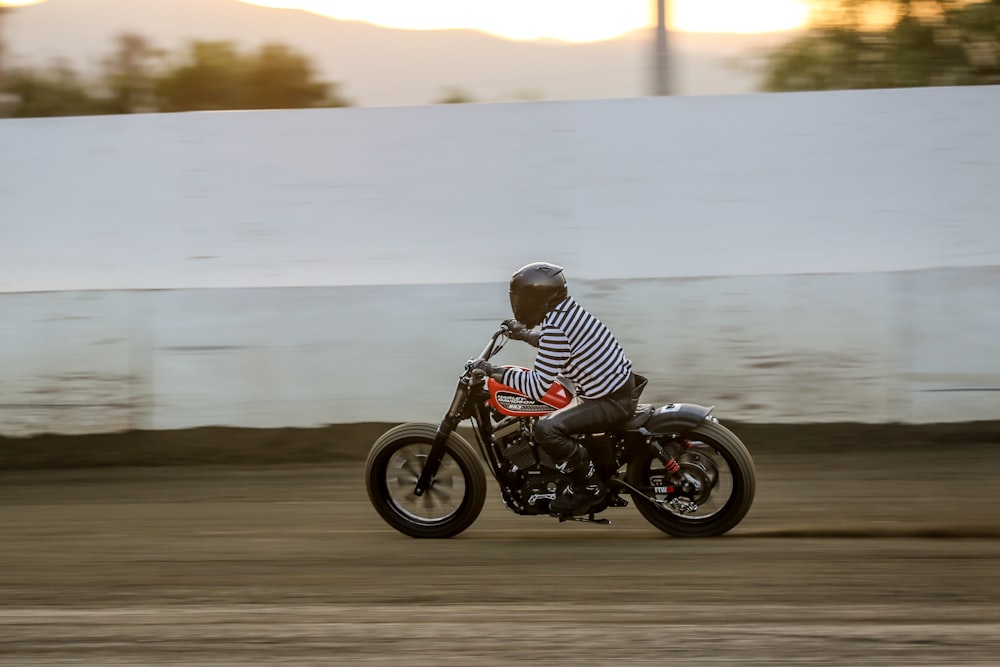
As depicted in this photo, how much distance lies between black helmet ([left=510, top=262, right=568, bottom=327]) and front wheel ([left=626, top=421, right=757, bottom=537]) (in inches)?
42.6

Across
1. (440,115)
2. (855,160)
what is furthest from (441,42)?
(855,160)

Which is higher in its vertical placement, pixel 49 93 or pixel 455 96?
pixel 49 93

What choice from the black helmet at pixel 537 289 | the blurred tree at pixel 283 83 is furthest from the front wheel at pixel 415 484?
the blurred tree at pixel 283 83

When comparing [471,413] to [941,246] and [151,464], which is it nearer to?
[151,464]

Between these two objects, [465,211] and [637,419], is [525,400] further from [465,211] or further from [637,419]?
[465,211]

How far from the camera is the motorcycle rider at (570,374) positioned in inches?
293

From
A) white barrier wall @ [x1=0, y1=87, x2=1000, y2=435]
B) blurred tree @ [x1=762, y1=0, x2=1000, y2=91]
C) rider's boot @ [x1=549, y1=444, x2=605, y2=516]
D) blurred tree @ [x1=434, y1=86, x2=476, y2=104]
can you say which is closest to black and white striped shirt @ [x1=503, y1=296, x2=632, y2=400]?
rider's boot @ [x1=549, y1=444, x2=605, y2=516]

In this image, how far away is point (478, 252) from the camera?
12453mm

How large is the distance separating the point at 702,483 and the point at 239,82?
9126mm

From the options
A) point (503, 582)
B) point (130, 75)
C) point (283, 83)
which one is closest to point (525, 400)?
point (503, 582)

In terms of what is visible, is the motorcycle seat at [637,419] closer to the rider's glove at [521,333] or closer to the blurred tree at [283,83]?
the rider's glove at [521,333]

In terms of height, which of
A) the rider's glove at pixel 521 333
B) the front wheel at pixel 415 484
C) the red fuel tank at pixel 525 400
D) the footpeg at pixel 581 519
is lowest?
the footpeg at pixel 581 519

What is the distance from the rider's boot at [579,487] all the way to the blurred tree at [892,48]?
7860 mm

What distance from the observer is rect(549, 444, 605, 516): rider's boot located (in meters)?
7.50
